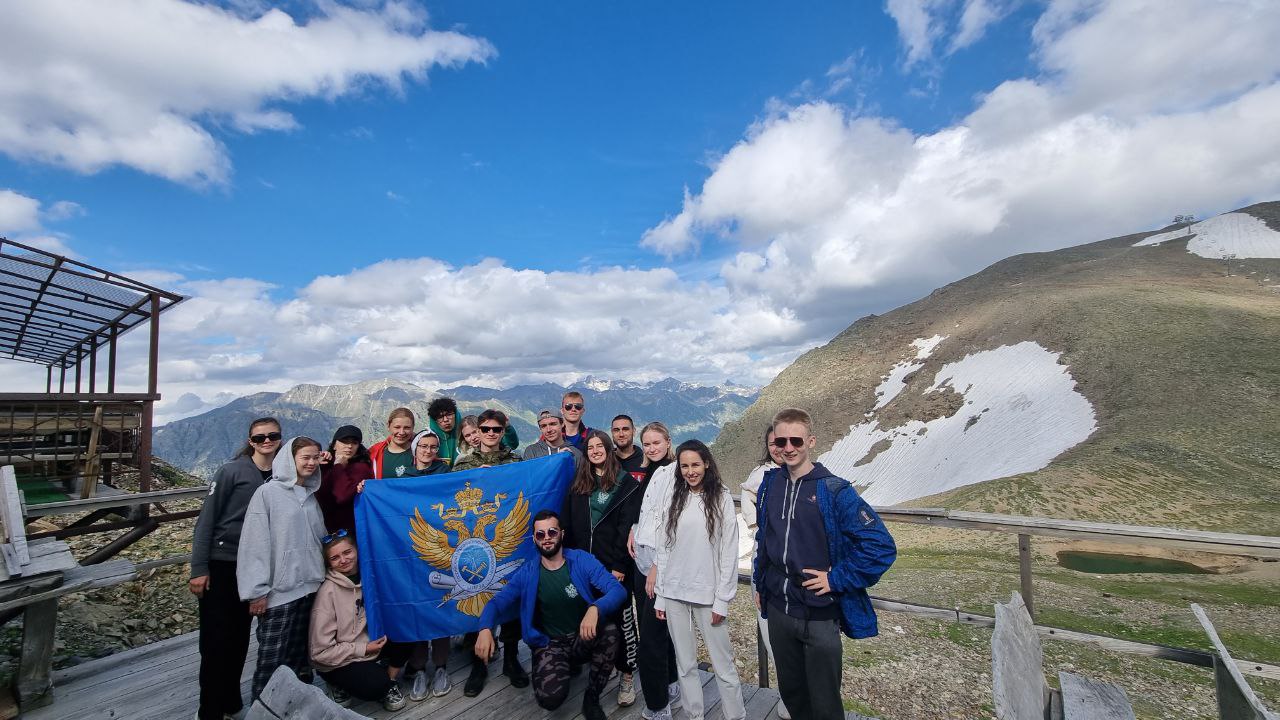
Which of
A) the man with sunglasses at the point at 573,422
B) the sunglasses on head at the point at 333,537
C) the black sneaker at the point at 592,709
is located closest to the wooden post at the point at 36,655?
the sunglasses on head at the point at 333,537

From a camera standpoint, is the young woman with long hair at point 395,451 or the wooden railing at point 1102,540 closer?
the wooden railing at point 1102,540

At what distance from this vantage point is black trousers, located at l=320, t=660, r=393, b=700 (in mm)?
5016

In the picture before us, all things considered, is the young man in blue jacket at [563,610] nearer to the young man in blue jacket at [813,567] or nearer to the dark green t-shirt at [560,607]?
the dark green t-shirt at [560,607]

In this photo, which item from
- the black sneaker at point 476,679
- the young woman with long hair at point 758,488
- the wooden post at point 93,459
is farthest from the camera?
the wooden post at point 93,459

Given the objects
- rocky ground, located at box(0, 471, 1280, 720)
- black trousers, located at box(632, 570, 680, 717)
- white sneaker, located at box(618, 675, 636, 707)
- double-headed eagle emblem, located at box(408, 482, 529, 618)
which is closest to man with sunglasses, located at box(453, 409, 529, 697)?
double-headed eagle emblem, located at box(408, 482, 529, 618)

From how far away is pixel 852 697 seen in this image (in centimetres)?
848

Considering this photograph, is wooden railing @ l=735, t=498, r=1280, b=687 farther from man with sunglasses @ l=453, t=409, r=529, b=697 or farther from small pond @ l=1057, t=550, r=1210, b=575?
small pond @ l=1057, t=550, r=1210, b=575

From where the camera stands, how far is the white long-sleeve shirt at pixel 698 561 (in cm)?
462

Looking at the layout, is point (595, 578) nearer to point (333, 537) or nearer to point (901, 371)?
point (333, 537)

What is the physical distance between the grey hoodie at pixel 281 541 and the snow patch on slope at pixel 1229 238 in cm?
12847

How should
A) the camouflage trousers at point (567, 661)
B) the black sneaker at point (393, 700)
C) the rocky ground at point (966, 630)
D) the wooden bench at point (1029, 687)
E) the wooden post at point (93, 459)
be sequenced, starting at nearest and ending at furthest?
the wooden bench at point (1029, 687) → the camouflage trousers at point (567, 661) → the black sneaker at point (393, 700) → the rocky ground at point (966, 630) → the wooden post at point (93, 459)

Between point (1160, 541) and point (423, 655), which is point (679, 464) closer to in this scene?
point (423, 655)

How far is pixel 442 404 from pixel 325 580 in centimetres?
254

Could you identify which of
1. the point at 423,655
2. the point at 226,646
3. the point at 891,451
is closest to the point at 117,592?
the point at 226,646
